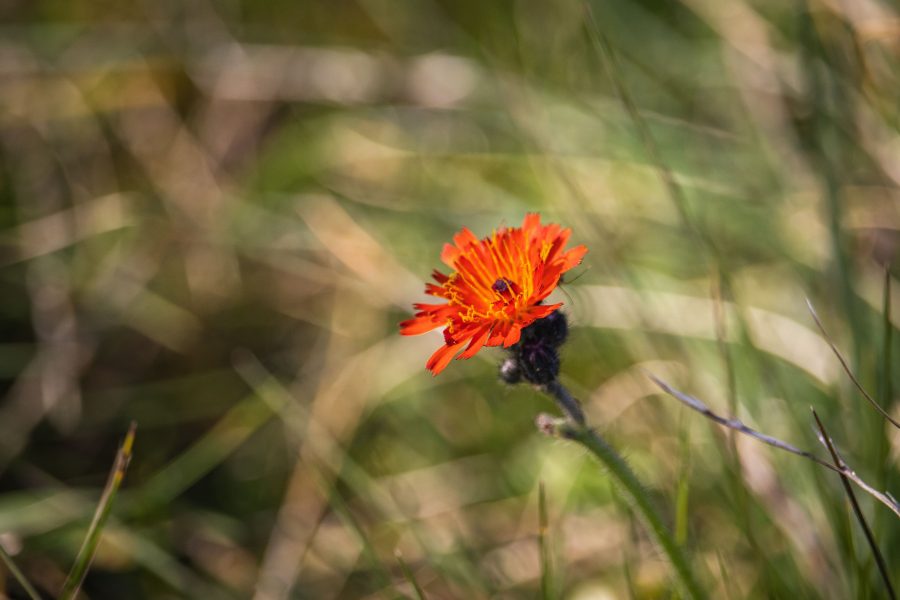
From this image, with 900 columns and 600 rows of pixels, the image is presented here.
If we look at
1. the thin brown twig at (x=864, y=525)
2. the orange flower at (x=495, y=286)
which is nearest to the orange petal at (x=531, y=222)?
the orange flower at (x=495, y=286)

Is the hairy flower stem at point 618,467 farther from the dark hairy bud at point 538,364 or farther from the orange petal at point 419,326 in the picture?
the orange petal at point 419,326

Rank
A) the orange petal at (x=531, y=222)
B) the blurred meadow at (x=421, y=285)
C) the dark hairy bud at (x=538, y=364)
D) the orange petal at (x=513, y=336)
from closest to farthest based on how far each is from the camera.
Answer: the orange petal at (x=513, y=336) < the dark hairy bud at (x=538, y=364) < the orange petal at (x=531, y=222) < the blurred meadow at (x=421, y=285)

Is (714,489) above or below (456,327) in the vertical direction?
below

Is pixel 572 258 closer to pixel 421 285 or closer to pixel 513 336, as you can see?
pixel 513 336

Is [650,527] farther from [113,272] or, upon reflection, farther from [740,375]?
[113,272]

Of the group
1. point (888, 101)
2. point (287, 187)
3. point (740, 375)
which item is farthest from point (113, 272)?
point (888, 101)

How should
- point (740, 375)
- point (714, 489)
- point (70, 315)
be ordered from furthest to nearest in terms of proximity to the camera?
point (70, 315)
point (740, 375)
point (714, 489)
